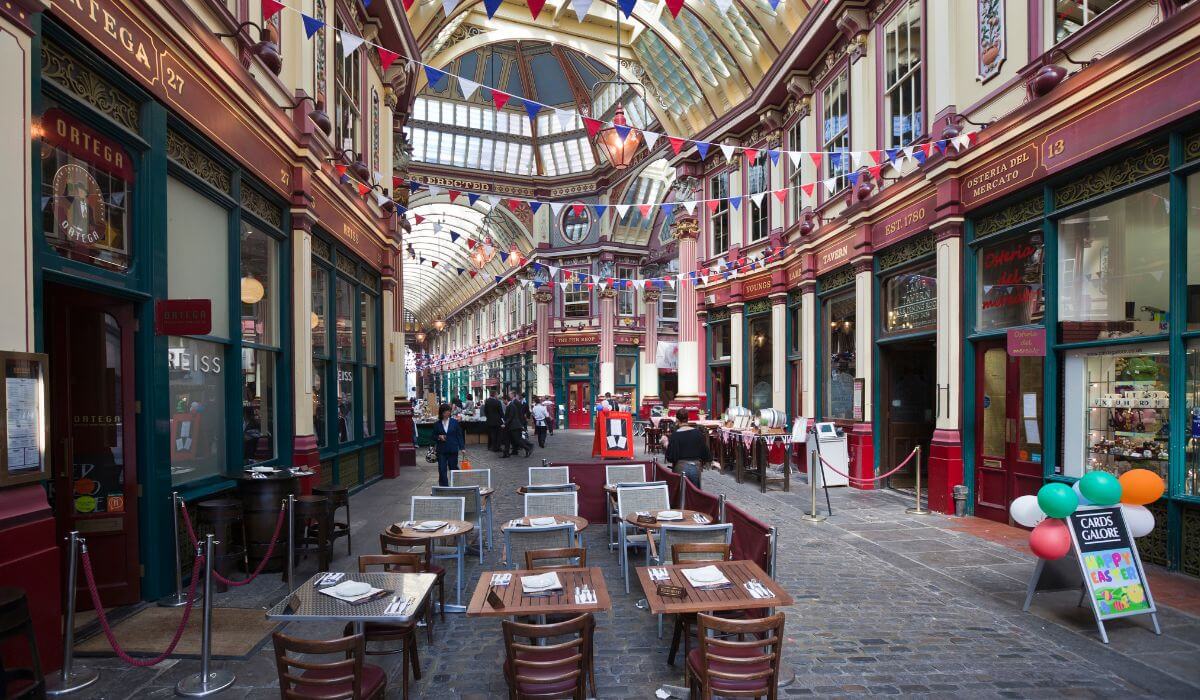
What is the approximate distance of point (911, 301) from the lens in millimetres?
11508

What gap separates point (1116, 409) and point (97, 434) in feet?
34.3

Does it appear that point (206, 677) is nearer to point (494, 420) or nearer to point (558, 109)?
point (558, 109)

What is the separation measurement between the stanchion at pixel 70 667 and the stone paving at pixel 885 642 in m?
0.12

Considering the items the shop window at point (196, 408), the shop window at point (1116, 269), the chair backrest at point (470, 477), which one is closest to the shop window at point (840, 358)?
the shop window at point (1116, 269)

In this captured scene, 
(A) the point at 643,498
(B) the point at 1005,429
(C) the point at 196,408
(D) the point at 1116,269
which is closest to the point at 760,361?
(B) the point at 1005,429

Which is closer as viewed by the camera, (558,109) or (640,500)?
(640,500)

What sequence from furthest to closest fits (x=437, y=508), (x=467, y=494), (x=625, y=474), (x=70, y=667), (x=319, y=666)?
(x=625, y=474), (x=467, y=494), (x=437, y=508), (x=70, y=667), (x=319, y=666)

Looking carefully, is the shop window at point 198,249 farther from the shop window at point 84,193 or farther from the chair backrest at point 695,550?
the chair backrest at point 695,550

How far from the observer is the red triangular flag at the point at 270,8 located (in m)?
7.17

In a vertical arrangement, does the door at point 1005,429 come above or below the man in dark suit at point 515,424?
above

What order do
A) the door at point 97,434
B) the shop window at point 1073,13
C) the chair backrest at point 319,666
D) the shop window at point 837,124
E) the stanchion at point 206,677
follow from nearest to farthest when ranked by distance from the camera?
1. the chair backrest at point 319,666
2. the stanchion at point 206,677
3. the door at point 97,434
4. the shop window at point 1073,13
5. the shop window at point 837,124

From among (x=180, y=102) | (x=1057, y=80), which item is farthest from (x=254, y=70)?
(x=1057, y=80)

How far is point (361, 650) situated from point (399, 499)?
8.59m

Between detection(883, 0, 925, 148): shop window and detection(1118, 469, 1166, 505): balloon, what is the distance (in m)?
6.71
